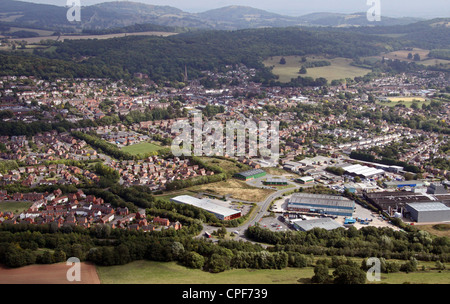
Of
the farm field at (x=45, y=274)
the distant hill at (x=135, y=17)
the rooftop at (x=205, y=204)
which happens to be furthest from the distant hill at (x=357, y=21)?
the farm field at (x=45, y=274)

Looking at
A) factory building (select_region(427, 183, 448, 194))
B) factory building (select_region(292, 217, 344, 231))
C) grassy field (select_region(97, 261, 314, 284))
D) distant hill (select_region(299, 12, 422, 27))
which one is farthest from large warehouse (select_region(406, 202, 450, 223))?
distant hill (select_region(299, 12, 422, 27))

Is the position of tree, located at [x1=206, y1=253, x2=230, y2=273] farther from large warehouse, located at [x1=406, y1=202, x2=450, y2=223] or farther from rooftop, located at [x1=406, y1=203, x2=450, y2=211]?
rooftop, located at [x1=406, y1=203, x2=450, y2=211]

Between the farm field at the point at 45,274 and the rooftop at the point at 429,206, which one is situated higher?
the farm field at the point at 45,274

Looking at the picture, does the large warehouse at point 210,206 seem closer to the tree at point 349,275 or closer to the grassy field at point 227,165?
the grassy field at point 227,165

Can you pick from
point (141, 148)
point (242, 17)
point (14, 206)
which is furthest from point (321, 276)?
point (242, 17)
